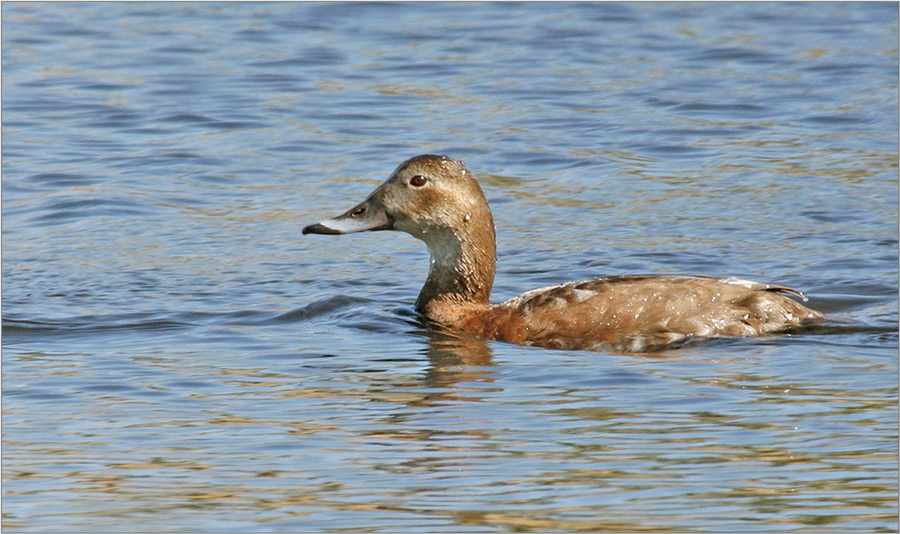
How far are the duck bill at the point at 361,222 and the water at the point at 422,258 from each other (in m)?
0.58

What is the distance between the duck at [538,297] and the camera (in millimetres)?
9477

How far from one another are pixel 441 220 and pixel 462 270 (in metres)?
0.37

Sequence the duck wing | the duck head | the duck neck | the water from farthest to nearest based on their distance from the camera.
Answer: the duck neck, the duck head, the duck wing, the water

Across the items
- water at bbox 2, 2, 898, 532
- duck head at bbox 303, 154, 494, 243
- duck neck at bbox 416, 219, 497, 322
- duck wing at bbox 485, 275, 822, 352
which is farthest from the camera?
duck neck at bbox 416, 219, 497, 322

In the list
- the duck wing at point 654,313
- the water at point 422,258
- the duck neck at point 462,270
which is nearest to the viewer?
the water at point 422,258

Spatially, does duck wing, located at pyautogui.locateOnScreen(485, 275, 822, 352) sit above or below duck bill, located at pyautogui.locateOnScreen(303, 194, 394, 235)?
below

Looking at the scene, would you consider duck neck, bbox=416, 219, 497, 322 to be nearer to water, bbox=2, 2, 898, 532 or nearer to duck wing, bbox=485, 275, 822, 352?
water, bbox=2, 2, 898, 532

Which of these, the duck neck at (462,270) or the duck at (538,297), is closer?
the duck at (538,297)

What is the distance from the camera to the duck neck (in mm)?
10438

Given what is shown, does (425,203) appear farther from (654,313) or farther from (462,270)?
(654,313)

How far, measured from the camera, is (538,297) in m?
9.85

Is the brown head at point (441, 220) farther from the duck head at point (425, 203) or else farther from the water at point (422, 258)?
the water at point (422, 258)

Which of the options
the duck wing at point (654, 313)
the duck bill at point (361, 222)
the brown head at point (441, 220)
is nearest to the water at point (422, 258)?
the duck wing at point (654, 313)

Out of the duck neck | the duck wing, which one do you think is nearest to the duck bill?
the duck neck
